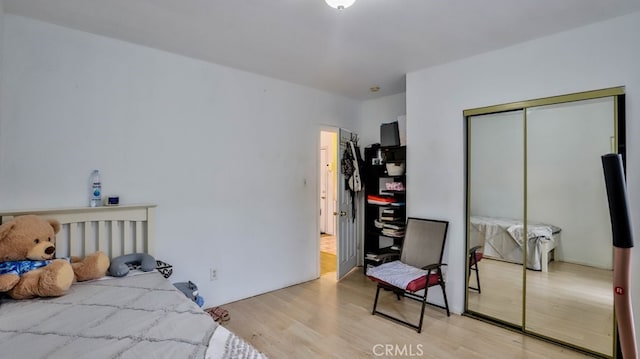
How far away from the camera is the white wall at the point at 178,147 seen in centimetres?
225

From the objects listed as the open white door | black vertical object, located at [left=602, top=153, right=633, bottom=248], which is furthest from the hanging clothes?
black vertical object, located at [left=602, top=153, right=633, bottom=248]

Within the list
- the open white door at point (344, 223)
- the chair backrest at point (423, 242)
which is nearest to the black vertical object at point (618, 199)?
the chair backrest at point (423, 242)

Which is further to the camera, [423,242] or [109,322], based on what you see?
[423,242]

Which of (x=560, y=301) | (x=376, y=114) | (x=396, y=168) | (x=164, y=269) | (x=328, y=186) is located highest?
(x=376, y=114)

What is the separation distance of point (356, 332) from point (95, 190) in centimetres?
248

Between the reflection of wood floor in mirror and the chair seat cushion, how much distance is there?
0.61m

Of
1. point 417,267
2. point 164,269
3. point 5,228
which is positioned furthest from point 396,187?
point 5,228

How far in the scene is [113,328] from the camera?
1453 millimetres

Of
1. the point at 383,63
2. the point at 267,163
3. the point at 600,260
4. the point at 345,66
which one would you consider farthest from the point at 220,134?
the point at 600,260

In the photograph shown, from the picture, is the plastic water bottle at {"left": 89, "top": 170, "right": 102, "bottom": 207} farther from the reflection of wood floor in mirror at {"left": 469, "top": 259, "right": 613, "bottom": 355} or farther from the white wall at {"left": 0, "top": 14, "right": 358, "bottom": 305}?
the reflection of wood floor in mirror at {"left": 469, "top": 259, "right": 613, "bottom": 355}

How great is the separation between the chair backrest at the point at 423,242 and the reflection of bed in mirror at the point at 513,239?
12.4 inches

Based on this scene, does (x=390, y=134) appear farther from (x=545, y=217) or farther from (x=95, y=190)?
(x=95, y=190)

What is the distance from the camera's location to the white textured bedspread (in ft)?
4.15

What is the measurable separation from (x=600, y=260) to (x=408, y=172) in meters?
1.76
